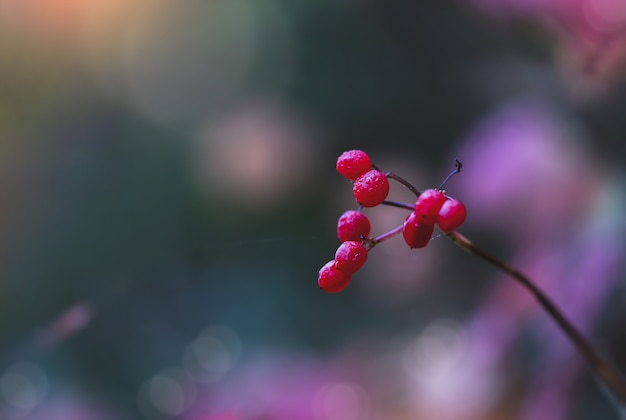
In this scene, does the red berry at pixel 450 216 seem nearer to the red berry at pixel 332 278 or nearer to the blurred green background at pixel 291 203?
the red berry at pixel 332 278

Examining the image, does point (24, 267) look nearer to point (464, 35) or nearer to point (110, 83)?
point (110, 83)

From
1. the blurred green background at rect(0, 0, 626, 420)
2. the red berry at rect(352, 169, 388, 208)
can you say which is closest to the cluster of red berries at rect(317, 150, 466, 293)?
the red berry at rect(352, 169, 388, 208)

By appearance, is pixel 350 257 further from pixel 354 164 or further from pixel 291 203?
pixel 291 203

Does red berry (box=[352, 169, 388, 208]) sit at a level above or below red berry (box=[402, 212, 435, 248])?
above

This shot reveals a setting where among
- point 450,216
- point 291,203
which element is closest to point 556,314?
point 450,216

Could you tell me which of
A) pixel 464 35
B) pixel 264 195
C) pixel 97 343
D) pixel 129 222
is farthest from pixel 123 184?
pixel 464 35

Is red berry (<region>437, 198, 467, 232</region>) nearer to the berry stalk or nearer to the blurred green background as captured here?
the berry stalk

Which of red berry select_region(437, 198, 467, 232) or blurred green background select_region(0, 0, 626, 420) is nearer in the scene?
red berry select_region(437, 198, 467, 232)
